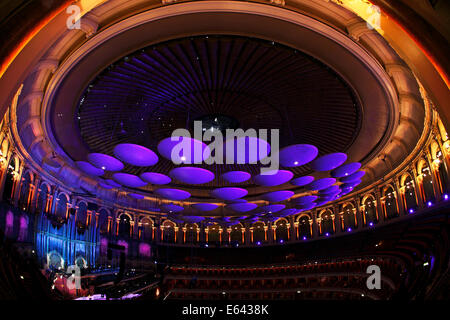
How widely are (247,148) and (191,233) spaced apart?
17946mm

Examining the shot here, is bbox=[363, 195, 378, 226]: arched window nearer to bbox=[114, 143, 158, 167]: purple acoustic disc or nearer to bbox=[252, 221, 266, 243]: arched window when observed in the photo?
bbox=[252, 221, 266, 243]: arched window

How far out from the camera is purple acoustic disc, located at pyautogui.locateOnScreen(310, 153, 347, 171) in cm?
1089

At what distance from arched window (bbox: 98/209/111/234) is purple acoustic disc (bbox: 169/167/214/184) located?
42.1ft

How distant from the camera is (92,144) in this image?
1377 centimetres

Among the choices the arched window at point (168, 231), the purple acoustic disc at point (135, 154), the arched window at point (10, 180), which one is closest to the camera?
the purple acoustic disc at point (135, 154)

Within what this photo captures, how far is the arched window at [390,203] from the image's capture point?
1803cm

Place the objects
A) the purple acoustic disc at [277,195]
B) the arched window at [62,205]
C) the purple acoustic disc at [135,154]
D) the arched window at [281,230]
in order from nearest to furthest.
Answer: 1. the purple acoustic disc at [135,154]
2. the purple acoustic disc at [277,195]
3. the arched window at [62,205]
4. the arched window at [281,230]

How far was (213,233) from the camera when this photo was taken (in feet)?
90.1

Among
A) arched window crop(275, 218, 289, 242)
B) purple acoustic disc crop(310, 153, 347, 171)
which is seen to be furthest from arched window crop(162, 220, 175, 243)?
purple acoustic disc crop(310, 153, 347, 171)

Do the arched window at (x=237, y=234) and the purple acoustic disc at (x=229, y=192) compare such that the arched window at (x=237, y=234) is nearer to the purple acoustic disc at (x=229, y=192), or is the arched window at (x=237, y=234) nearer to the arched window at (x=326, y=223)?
the arched window at (x=326, y=223)

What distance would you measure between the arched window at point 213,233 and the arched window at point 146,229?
4984mm

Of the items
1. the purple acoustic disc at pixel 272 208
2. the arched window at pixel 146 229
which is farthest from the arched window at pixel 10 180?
the arched window at pixel 146 229
